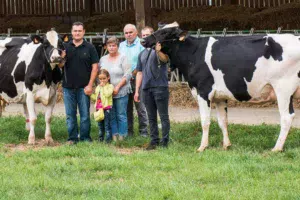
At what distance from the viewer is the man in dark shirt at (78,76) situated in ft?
43.1

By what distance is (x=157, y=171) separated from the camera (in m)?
10.2

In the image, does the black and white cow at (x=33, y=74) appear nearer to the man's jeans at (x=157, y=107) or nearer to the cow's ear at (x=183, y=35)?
the man's jeans at (x=157, y=107)

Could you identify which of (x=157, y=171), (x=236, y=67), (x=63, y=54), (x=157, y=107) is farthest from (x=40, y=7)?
(x=157, y=171)

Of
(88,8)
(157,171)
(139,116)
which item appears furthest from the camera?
(88,8)

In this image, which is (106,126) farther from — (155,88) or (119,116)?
(155,88)

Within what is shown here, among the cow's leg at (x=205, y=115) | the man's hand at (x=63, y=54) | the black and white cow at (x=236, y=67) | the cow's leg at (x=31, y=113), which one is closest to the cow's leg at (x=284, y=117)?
the black and white cow at (x=236, y=67)

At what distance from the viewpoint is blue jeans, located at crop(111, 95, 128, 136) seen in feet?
43.5

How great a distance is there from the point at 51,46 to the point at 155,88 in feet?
6.46

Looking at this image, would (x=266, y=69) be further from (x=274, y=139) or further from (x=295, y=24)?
(x=295, y=24)

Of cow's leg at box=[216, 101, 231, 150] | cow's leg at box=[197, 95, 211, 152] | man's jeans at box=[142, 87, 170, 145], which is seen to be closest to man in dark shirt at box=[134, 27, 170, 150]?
man's jeans at box=[142, 87, 170, 145]

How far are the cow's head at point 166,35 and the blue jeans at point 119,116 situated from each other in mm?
1287

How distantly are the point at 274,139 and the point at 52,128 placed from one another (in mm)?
4043

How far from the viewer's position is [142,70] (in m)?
12.6

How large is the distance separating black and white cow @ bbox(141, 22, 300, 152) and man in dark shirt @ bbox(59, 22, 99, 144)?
1.26 m
